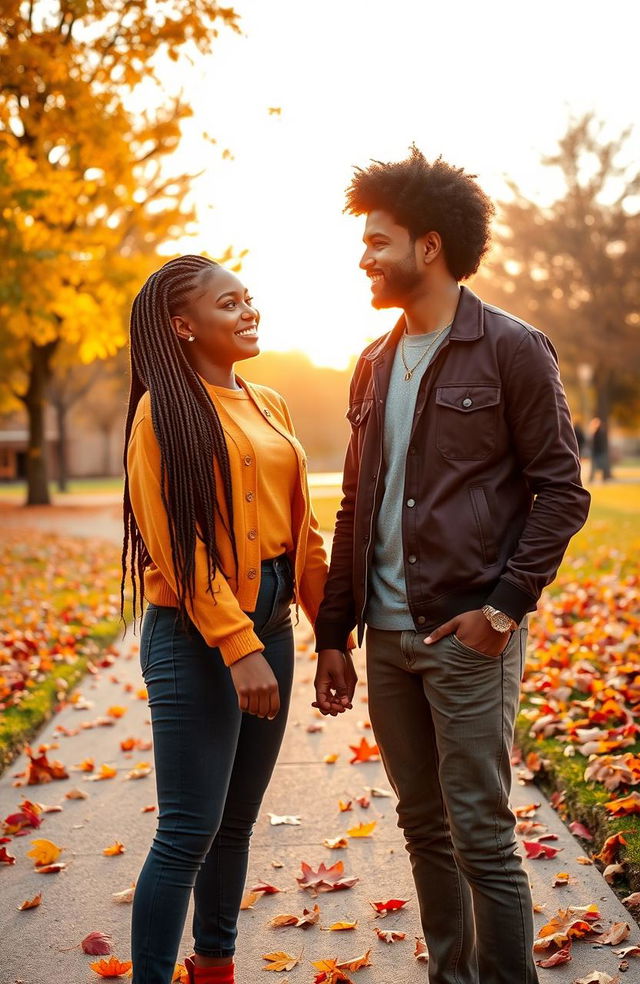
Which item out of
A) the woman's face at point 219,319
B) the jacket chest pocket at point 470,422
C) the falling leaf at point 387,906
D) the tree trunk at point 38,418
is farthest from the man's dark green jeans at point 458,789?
the tree trunk at point 38,418

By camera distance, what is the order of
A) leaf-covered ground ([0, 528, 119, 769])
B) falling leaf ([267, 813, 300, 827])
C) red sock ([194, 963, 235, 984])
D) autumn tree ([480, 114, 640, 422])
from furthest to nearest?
autumn tree ([480, 114, 640, 422])
leaf-covered ground ([0, 528, 119, 769])
falling leaf ([267, 813, 300, 827])
red sock ([194, 963, 235, 984])

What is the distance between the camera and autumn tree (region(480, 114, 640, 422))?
35062mm

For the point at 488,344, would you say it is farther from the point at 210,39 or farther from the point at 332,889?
the point at 210,39

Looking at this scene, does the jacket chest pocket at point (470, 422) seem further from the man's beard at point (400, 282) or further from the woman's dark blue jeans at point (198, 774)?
the woman's dark blue jeans at point (198, 774)

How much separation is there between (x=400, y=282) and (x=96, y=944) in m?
2.41

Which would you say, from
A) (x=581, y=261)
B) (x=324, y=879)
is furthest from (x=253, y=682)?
(x=581, y=261)

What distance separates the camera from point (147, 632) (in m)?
2.83

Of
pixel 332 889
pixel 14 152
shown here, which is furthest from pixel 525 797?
pixel 14 152

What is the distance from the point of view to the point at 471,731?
2.70 metres

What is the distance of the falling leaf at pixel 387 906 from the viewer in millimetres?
3679

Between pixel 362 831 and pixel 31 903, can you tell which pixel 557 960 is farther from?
pixel 31 903

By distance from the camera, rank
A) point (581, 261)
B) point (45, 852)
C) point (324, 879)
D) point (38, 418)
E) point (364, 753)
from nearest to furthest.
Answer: point (324, 879) → point (45, 852) → point (364, 753) → point (38, 418) → point (581, 261)

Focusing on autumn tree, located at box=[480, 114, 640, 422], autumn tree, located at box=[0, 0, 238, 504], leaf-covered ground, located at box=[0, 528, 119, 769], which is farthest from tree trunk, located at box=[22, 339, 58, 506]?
autumn tree, located at box=[480, 114, 640, 422]

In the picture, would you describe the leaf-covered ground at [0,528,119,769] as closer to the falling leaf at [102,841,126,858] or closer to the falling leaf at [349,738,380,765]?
the falling leaf at [102,841,126,858]
